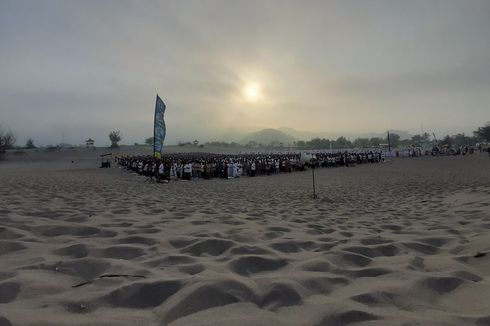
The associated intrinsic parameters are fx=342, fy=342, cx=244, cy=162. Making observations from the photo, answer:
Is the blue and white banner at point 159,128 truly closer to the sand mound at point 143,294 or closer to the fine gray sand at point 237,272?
the fine gray sand at point 237,272

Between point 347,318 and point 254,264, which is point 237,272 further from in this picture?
point 347,318

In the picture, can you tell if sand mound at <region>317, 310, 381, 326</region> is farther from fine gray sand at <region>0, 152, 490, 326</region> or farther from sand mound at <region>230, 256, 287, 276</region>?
sand mound at <region>230, 256, 287, 276</region>

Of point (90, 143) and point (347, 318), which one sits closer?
point (347, 318)

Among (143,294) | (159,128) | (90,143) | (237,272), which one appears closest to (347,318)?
(237,272)

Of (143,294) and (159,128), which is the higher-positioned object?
(159,128)

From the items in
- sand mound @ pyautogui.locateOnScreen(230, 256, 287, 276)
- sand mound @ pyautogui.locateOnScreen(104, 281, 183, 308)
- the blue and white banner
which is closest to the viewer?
sand mound @ pyautogui.locateOnScreen(104, 281, 183, 308)

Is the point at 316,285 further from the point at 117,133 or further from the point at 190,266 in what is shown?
the point at 117,133

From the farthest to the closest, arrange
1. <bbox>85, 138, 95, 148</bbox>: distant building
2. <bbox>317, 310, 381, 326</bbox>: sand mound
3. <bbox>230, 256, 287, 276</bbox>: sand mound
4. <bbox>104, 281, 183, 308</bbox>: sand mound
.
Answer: <bbox>85, 138, 95, 148</bbox>: distant building → <bbox>230, 256, 287, 276</bbox>: sand mound → <bbox>104, 281, 183, 308</bbox>: sand mound → <bbox>317, 310, 381, 326</bbox>: sand mound

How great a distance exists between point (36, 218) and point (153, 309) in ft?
12.5

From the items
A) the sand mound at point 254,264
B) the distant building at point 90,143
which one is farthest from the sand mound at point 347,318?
the distant building at point 90,143

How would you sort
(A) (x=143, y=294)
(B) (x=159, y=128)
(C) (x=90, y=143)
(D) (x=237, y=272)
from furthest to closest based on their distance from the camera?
(C) (x=90, y=143)
(B) (x=159, y=128)
(D) (x=237, y=272)
(A) (x=143, y=294)

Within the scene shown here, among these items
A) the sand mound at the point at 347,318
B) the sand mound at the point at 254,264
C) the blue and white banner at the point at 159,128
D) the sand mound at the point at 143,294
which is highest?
the blue and white banner at the point at 159,128

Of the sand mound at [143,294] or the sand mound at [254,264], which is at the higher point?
the sand mound at [143,294]

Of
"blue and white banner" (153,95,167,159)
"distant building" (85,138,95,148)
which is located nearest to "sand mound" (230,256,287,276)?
"blue and white banner" (153,95,167,159)
